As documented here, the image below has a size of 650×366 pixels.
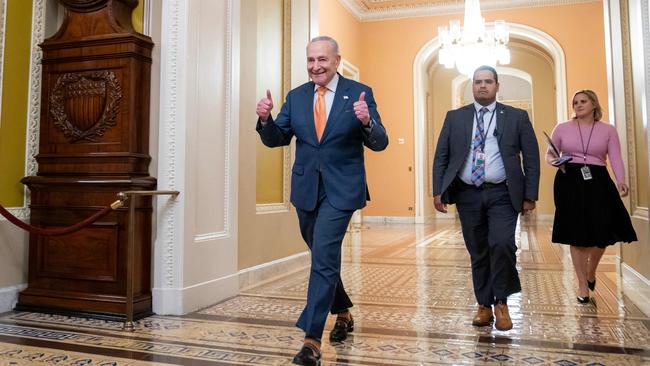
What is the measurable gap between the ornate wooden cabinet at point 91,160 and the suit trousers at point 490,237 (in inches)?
84.1

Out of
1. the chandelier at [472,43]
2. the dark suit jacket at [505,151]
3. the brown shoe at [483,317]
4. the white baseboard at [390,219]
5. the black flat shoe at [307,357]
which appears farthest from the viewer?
the white baseboard at [390,219]

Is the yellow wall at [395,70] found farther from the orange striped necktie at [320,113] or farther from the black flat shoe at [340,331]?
the black flat shoe at [340,331]

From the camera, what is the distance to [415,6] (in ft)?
40.2

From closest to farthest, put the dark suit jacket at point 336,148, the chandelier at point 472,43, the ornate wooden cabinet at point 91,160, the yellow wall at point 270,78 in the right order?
1. the dark suit jacket at point 336,148
2. the ornate wooden cabinet at point 91,160
3. the yellow wall at point 270,78
4. the chandelier at point 472,43

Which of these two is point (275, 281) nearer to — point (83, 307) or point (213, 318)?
point (213, 318)

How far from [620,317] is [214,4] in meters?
3.62

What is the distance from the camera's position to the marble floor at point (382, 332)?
101 inches

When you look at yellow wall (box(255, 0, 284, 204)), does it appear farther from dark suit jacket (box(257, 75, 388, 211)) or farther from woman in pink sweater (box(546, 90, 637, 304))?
woman in pink sweater (box(546, 90, 637, 304))

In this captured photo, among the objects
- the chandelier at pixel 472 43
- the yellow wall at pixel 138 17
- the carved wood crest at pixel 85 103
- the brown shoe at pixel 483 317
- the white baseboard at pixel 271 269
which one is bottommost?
the brown shoe at pixel 483 317

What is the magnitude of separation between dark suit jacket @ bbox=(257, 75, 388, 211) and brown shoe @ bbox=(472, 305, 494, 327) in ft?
3.92

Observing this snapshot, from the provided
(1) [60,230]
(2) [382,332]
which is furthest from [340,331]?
(1) [60,230]

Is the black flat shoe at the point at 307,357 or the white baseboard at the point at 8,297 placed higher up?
the white baseboard at the point at 8,297

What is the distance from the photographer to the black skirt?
3652 mm

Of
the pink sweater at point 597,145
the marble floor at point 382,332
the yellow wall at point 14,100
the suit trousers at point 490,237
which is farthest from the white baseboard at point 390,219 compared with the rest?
the yellow wall at point 14,100
